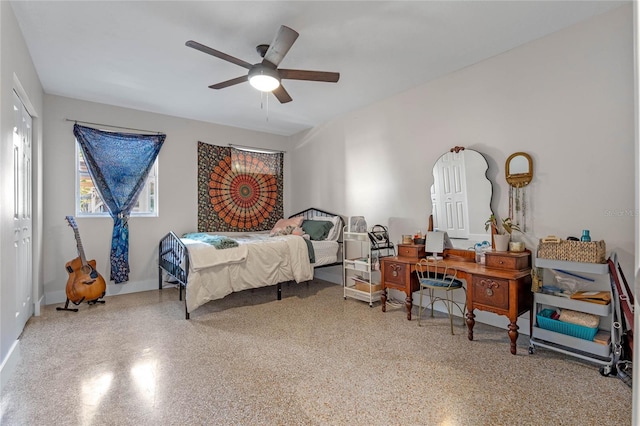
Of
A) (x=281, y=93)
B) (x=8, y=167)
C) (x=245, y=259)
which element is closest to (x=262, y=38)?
(x=281, y=93)

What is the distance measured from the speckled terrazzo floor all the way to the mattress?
47.1 inches

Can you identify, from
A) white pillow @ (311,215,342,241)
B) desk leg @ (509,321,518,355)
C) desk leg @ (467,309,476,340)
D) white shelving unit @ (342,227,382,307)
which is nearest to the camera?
desk leg @ (509,321,518,355)

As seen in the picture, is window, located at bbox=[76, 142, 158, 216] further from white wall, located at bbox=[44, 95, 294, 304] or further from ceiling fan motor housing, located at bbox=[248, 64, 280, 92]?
ceiling fan motor housing, located at bbox=[248, 64, 280, 92]

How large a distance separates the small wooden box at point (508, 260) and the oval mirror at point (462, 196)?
0.37 m

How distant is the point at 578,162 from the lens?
2518mm

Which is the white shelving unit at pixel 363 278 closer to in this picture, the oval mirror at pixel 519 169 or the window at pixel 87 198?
the oval mirror at pixel 519 169

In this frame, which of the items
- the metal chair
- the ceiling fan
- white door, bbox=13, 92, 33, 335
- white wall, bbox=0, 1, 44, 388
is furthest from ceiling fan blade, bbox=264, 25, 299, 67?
the metal chair

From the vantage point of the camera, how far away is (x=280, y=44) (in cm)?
224

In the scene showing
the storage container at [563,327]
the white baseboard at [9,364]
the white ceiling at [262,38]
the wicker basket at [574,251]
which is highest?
the white ceiling at [262,38]

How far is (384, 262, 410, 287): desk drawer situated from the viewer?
325 cm

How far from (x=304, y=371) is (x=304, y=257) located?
1968mm

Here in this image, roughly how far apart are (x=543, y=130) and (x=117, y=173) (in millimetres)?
4862

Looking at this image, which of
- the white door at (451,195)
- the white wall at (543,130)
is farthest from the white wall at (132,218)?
the white door at (451,195)

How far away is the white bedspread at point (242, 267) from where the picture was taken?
3273 millimetres
